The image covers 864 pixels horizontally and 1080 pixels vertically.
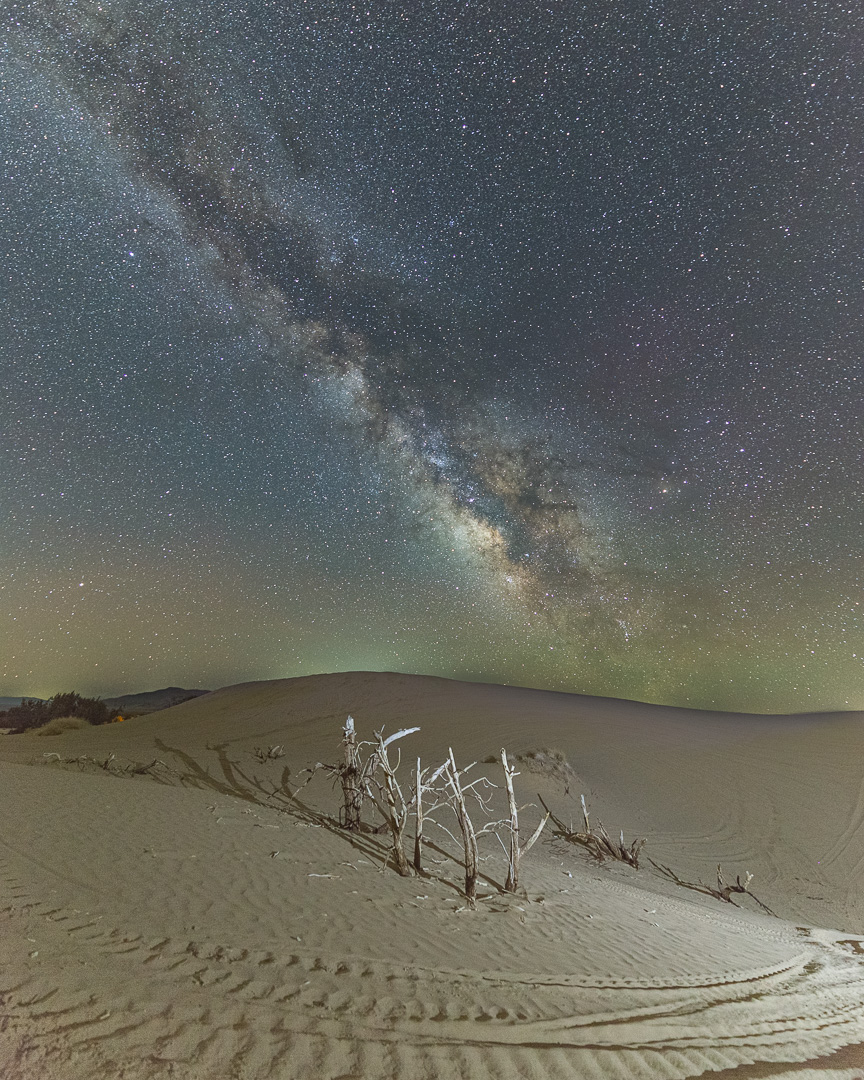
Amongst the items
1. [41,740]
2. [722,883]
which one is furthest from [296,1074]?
[41,740]

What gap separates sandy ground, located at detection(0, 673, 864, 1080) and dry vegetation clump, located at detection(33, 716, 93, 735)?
36.7 ft

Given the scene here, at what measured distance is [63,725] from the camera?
71.6 feet

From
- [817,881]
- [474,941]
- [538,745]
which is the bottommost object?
[817,881]

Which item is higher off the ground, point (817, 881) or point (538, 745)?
point (538, 745)

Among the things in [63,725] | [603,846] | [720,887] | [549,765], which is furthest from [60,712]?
[720,887]

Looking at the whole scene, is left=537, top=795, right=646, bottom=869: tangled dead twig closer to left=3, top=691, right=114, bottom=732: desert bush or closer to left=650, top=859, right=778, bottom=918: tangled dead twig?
left=650, top=859, right=778, bottom=918: tangled dead twig

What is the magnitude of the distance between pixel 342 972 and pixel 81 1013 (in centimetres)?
155

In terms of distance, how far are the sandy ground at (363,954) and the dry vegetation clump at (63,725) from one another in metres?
11.2

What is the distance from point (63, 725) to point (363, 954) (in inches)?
909

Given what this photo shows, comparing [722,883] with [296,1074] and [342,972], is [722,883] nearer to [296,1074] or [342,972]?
[342,972]

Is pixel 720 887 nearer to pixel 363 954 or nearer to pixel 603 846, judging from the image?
pixel 603 846

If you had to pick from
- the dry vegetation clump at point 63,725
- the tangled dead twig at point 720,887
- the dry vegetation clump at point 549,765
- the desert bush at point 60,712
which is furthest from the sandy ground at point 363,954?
the desert bush at point 60,712

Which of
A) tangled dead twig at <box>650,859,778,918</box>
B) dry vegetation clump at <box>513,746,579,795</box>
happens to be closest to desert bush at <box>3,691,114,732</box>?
dry vegetation clump at <box>513,746,579,795</box>

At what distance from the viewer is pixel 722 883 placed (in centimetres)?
980
